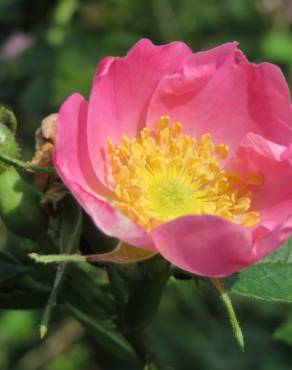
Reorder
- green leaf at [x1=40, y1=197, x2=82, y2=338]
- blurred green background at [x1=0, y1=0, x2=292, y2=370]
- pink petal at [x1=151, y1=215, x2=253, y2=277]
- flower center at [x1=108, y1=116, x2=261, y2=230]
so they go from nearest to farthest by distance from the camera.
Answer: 1. pink petal at [x1=151, y1=215, x2=253, y2=277]
2. green leaf at [x1=40, y1=197, x2=82, y2=338]
3. flower center at [x1=108, y1=116, x2=261, y2=230]
4. blurred green background at [x1=0, y1=0, x2=292, y2=370]

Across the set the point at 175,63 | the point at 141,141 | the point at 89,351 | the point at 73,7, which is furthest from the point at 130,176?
the point at 73,7

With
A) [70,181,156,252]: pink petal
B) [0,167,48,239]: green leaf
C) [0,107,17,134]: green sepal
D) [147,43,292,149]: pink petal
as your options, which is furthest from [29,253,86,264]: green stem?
[147,43,292,149]: pink petal

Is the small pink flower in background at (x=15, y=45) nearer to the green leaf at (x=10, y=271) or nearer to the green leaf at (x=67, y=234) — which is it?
the green leaf at (x=10, y=271)

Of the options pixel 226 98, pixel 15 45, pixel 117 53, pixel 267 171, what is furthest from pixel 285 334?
pixel 15 45

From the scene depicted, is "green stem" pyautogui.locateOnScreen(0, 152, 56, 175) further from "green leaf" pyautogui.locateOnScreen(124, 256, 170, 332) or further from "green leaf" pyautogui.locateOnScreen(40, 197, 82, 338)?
"green leaf" pyautogui.locateOnScreen(124, 256, 170, 332)

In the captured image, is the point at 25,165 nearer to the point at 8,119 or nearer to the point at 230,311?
the point at 8,119

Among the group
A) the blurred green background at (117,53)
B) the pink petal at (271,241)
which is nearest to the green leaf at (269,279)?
the pink petal at (271,241)

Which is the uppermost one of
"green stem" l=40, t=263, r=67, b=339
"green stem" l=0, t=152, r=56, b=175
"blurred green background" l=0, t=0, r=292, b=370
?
"green stem" l=0, t=152, r=56, b=175
